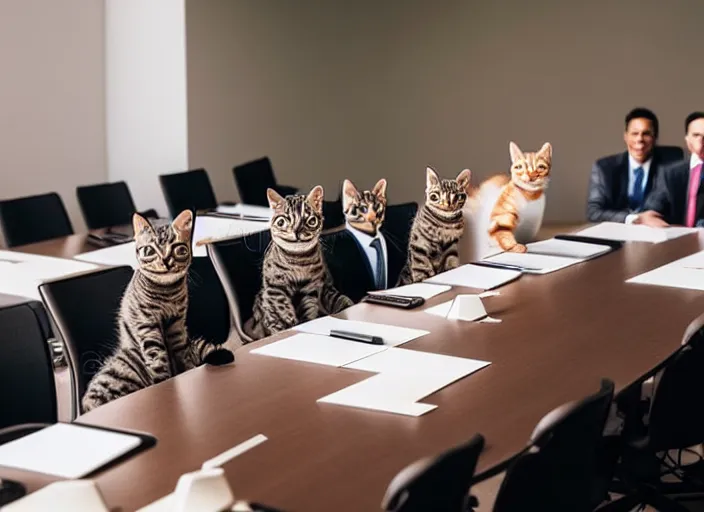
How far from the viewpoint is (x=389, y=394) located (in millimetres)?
2256

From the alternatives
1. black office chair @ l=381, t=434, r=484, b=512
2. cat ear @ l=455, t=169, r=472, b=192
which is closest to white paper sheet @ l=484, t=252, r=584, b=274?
cat ear @ l=455, t=169, r=472, b=192

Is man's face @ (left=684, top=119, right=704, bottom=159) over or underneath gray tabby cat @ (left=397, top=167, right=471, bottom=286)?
over

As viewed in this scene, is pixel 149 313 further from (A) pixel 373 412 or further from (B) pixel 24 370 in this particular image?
(A) pixel 373 412

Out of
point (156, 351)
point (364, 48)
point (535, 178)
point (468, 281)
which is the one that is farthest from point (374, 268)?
point (364, 48)

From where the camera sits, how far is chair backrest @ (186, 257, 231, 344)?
336 centimetres

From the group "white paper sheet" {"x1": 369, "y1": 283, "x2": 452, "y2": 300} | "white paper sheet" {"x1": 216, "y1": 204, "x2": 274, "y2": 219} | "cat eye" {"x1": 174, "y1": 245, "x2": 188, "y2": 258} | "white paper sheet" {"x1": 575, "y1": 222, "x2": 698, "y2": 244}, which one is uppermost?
"cat eye" {"x1": 174, "y1": 245, "x2": 188, "y2": 258}

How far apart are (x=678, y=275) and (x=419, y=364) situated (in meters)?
1.43

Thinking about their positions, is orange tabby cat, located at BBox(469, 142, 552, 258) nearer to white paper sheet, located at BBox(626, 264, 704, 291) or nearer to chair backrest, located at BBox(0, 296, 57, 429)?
white paper sheet, located at BBox(626, 264, 704, 291)

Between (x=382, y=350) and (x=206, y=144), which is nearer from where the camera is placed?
(x=382, y=350)

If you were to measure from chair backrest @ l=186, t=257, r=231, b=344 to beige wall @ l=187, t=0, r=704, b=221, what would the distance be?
14.0 ft

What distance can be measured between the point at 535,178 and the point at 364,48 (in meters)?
4.71

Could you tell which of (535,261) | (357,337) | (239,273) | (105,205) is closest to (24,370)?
(357,337)

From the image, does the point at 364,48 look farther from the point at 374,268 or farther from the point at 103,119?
the point at 374,268

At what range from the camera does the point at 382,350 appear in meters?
2.62
